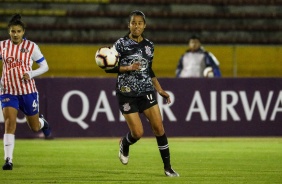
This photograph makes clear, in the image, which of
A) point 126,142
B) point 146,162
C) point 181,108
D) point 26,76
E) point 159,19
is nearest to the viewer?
point 126,142

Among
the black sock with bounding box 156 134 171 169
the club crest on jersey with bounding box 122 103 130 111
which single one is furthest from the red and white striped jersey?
the black sock with bounding box 156 134 171 169

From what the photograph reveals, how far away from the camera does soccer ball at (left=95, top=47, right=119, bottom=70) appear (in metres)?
8.86

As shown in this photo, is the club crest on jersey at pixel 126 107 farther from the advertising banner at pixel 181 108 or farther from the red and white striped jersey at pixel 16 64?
the advertising banner at pixel 181 108

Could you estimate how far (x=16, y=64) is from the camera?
10.2m

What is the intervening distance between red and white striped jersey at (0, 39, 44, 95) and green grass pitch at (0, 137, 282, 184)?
0.95m

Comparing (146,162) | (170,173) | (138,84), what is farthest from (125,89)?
(146,162)

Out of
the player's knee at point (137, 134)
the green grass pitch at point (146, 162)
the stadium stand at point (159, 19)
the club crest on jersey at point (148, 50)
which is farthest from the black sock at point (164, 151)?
the stadium stand at point (159, 19)

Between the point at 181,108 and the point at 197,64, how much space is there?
1374 millimetres

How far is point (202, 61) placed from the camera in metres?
16.9

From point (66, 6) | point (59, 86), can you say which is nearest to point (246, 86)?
point (59, 86)

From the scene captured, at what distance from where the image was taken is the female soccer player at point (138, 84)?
8.98 m

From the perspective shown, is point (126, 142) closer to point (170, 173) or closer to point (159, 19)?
point (170, 173)

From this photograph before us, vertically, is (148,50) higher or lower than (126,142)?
higher

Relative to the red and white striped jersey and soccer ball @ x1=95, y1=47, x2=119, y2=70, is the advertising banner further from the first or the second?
soccer ball @ x1=95, y1=47, x2=119, y2=70
